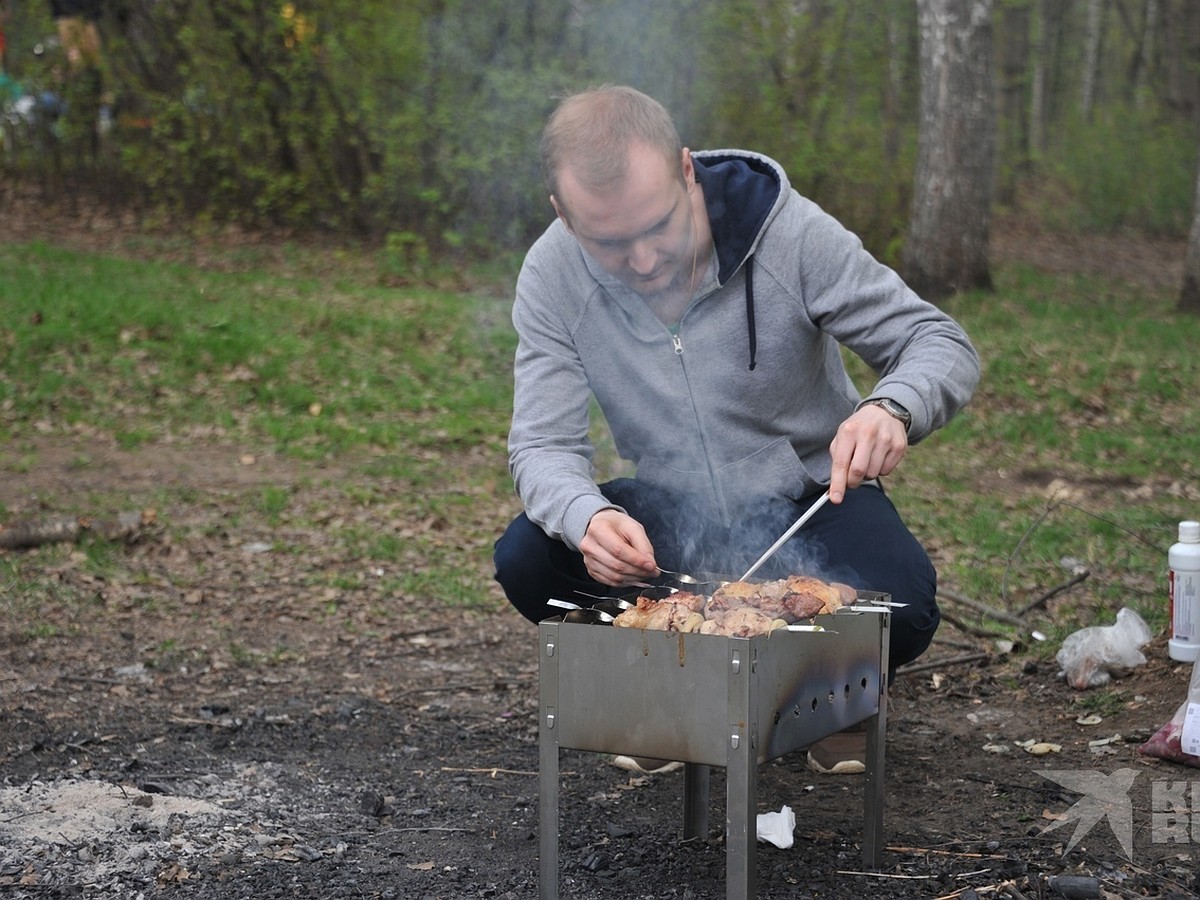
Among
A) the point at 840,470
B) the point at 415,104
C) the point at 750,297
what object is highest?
the point at 415,104

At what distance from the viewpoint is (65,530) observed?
5.77 m

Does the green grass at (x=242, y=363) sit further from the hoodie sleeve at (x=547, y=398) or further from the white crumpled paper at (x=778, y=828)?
the white crumpled paper at (x=778, y=828)

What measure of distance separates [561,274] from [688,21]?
1041 centimetres

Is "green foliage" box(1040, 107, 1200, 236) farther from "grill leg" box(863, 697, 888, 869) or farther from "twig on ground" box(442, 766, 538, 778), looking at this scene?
"grill leg" box(863, 697, 888, 869)

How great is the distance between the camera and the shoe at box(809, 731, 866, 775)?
3.52 m

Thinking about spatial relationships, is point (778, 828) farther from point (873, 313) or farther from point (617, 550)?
point (873, 313)

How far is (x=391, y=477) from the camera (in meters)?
→ 7.13

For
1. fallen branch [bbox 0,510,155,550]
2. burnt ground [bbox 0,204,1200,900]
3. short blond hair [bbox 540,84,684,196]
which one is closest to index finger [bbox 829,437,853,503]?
short blond hair [bbox 540,84,684,196]

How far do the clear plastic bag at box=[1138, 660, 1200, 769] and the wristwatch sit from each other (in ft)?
3.66

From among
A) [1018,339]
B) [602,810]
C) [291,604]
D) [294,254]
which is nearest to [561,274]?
[602,810]

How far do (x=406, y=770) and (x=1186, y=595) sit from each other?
235 cm

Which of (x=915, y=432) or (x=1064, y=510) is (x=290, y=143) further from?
(x=915, y=432)

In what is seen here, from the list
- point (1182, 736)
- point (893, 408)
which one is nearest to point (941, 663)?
point (1182, 736)
